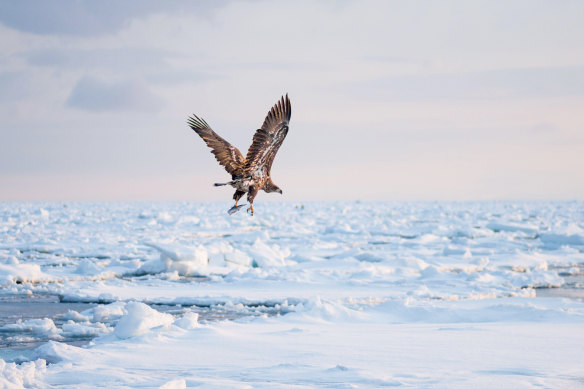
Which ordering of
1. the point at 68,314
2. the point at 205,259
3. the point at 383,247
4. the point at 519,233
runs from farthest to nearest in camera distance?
the point at 519,233
the point at 383,247
the point at 205,259
the point at 68,314

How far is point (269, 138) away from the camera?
5.21 m

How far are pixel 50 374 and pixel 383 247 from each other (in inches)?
685

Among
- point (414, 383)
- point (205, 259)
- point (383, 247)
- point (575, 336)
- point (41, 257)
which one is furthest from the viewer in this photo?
point (383, 247)

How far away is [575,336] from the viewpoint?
25.2 ft

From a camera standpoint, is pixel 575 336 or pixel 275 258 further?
pixel 275 258

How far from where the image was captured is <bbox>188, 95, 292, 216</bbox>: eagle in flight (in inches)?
189

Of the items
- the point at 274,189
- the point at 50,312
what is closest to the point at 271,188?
A: the point at 274,189

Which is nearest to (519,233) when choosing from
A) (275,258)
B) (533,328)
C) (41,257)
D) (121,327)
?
(275,258)

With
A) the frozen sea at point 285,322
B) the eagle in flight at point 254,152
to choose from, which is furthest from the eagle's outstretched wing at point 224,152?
the frozen sea at point 285,322

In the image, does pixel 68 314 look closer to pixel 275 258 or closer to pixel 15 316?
pixel 15 316

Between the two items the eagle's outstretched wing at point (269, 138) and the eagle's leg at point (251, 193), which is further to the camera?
the eagle's outstretched wing at point (269, 138)

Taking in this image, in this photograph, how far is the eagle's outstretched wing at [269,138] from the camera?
16.5ft

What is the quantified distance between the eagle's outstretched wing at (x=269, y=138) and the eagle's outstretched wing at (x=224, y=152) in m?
0.07

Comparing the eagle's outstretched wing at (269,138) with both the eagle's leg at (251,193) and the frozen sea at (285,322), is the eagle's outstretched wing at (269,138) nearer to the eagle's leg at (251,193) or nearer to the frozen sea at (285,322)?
the eagle's leg at (251,193)
